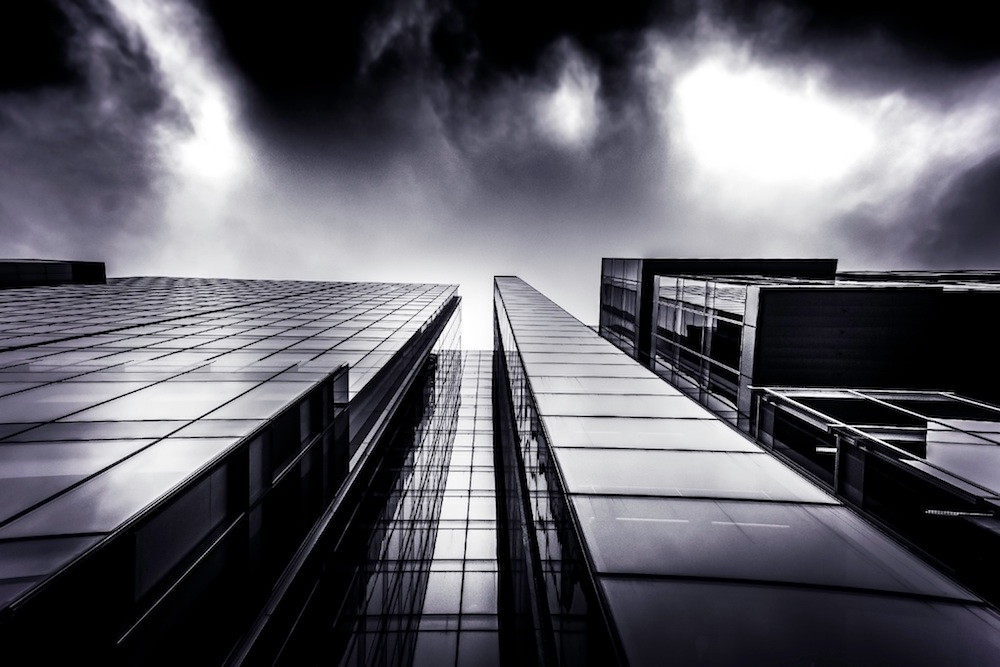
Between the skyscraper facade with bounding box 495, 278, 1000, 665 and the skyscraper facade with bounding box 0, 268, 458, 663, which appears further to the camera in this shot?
the skyscraper facade with bounding box 0, 268, 458, 663

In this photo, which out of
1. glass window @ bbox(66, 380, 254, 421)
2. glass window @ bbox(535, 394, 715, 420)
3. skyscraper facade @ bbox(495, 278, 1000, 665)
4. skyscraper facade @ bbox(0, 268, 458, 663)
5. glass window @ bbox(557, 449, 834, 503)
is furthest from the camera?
glass window @ bbox(535, 394, 715, 420)

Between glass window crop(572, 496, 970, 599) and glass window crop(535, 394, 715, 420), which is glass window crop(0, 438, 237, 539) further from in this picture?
glass window crop(535, 394, 715, 420)

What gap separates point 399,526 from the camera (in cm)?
1656

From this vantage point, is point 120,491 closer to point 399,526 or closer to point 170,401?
point 170,401

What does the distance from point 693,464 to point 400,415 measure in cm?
1511

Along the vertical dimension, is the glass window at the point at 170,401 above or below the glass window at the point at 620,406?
below

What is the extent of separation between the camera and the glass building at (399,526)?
158 inches

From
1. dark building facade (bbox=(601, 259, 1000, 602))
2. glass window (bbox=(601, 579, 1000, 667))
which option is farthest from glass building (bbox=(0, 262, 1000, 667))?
dark building facade (bbox=(601, 259, 1000, 602))

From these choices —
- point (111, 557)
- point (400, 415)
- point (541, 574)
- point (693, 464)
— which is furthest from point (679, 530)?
point (400, 415)

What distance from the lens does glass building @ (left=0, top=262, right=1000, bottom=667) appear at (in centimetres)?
400

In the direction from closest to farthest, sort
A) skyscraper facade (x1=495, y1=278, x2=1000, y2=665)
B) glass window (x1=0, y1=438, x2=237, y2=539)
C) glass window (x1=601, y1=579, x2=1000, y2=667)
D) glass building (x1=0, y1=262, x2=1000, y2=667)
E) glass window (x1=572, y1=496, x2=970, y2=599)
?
glass window (x1=601, y1=579, x2=1000, y2=667)
skyscraper facade (x1=495, y1=278, x2=1000, y2=665)
glass building (x1=0, y1=262, x2=1000, y2=667)
glass window (x1=572, y1=496, x2=970, y2=599)
glass window (x1=0, y1=438, x2=237, y2=539)

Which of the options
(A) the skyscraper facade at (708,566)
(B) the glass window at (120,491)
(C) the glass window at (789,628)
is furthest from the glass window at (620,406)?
(B) the glass window at (120,491)

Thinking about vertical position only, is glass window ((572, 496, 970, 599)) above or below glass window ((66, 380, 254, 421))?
below

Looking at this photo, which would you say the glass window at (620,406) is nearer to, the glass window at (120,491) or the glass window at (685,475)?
the glass window at (685,475)
